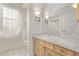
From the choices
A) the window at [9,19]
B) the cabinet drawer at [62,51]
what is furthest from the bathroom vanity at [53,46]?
the window at [9,19]

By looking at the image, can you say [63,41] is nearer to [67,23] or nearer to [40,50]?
[67,23]

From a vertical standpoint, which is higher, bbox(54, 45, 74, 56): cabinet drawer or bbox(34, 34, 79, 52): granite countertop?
bbox(34, 34, 79, 52): granite countertop

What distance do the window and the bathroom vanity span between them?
335mm

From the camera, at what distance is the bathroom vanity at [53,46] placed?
4.86 feet

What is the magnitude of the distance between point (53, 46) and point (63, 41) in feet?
0.49

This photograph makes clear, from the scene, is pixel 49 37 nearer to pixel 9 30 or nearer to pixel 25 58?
pixel 25 58

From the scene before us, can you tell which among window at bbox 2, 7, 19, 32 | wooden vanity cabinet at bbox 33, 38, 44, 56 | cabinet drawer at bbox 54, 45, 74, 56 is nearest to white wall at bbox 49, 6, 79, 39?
cabinet drawer at bbox 54, 45, 74, 56

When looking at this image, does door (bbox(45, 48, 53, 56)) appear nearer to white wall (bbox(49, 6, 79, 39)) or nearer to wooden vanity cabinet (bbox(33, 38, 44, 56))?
wooden vanity cabinet (bbox(33, 38, 44, 56))

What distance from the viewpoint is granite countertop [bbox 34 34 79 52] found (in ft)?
4.89

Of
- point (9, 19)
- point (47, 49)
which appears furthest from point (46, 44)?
point (9, 19)

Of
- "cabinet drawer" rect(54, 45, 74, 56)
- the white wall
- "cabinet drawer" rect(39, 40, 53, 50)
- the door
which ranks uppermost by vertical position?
the white wall

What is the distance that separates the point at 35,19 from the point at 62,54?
1.96ft

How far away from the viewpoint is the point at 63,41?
157 centimetres

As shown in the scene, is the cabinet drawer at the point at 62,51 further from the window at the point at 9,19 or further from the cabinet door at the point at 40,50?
the window at the point at 9,19
